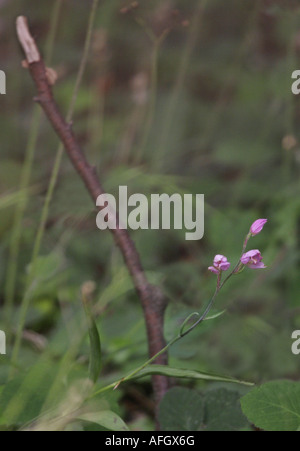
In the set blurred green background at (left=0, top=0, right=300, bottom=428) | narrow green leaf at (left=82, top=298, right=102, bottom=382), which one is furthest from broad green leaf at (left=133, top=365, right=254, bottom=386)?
blurred green background at (left=0, top=0, right=300, bottom=428)

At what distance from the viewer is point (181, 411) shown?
0.59 metres

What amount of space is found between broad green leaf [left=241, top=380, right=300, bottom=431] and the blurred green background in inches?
4.1

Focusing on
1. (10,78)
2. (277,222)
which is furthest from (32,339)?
(10,78)

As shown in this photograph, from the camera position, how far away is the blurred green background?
2.92 feet

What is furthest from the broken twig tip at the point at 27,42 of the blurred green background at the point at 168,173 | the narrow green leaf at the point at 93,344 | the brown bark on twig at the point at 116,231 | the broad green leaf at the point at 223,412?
the broad green leaf at the point at 223,412

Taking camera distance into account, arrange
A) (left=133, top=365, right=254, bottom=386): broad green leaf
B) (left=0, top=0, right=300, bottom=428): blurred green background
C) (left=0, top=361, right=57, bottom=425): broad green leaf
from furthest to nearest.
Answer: (left=0, top=0, right=300, bottom=428): blurred green background < (left=0, top=361, right=57, bottom=425): broad green leaf < (left=133, top=365, right=254, bottom=386): broad green leaf

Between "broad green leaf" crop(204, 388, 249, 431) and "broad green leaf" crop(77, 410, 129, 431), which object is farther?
"broad green leaf" crop(204, 388, 249, 431)

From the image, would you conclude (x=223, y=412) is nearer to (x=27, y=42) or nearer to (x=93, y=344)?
(x=93, y=344)

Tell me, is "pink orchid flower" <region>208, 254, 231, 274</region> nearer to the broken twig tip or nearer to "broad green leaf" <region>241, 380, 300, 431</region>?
"broad green leaf" <region>241, 380, 300, 431</region>

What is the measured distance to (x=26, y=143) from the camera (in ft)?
5.52

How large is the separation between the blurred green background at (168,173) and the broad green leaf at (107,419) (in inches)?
5.2

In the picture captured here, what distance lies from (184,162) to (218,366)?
0.71 m

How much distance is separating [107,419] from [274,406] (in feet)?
0.48

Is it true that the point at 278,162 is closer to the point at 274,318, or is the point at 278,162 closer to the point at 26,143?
the point at 274,318
